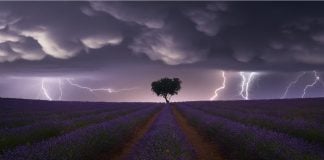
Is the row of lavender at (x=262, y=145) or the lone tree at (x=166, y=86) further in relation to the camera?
the lone tree at (x=166, y=86)

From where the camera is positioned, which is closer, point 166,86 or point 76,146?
point 76,146

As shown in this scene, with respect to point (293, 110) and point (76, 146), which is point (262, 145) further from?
point (293, 110)

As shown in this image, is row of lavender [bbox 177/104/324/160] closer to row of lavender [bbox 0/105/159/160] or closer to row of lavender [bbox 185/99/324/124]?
row of lavender [bbox 0/105/159/160]

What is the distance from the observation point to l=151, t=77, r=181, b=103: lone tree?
8788 centimetres

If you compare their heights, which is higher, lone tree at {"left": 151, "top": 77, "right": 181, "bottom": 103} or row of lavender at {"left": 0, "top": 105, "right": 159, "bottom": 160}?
lone tree at {"left": 151, "top": 77, "right": 181, "bottom": 103}

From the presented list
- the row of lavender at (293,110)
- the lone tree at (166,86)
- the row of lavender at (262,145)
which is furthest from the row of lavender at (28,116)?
the lone tree at (166,86)

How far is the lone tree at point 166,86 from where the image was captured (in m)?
87.9

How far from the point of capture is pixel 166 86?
287ft

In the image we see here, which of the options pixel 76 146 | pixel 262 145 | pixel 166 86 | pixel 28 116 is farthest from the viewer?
pixel 166 86

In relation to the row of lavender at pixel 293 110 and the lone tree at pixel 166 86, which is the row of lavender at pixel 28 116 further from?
the lone tree at pixel 166 86

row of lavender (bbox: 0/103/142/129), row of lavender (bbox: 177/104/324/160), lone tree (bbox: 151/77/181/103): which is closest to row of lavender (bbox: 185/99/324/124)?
row of lavender (bbox: 177/104/324/160)

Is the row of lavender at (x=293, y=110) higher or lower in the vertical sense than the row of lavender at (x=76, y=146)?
higher

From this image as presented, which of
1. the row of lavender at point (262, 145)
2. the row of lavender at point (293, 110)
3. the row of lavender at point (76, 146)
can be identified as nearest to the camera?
the row of lavender at point (76, 146)

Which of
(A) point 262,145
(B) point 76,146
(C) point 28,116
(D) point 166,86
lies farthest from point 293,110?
(D) point 166,86
